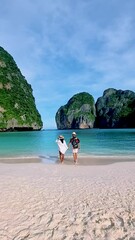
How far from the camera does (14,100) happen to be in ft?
364

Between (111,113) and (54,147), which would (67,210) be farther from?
(111,113)

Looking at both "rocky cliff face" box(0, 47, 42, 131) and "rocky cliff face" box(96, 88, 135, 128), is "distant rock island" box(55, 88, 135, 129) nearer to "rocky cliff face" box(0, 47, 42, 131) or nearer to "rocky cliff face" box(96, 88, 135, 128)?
"rocky cliff face" box(96, 88, 135, 128)

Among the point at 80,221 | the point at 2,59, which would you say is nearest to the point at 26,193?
the point at 80,221

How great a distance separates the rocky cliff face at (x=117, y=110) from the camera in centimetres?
17050

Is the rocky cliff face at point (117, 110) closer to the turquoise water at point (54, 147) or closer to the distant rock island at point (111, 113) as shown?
the distant rock island at point (111, 113)

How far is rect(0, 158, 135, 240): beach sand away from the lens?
4703 millimetres

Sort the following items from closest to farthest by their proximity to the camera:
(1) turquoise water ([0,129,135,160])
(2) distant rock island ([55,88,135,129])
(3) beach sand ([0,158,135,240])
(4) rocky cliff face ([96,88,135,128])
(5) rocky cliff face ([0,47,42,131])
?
(3) beach sand ([0,158,135,240]), (1) turquoise water ([0,129,135,160]), (5) rocky cliff face ([0,47,42,131]), (4) rocky cliff face ([96,88,135,128]), (2) distant rock island ([55,88,135,129])

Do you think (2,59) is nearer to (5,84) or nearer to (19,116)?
(5,84)

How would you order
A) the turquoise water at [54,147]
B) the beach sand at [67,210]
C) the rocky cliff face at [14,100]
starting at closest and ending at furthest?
the beach sand at [67,210] < the turquoise water at [54,147] < the rocky cliff face at [14,100]

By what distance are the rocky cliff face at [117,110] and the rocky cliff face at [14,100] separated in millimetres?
70957

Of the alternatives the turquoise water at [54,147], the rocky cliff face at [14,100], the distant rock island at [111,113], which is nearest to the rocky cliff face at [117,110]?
the distant rock island at [111,113]

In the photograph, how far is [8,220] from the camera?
528 centimetres

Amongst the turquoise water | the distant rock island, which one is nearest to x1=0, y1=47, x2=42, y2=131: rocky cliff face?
the turquoise water

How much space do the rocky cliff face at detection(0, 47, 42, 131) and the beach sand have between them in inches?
3609
